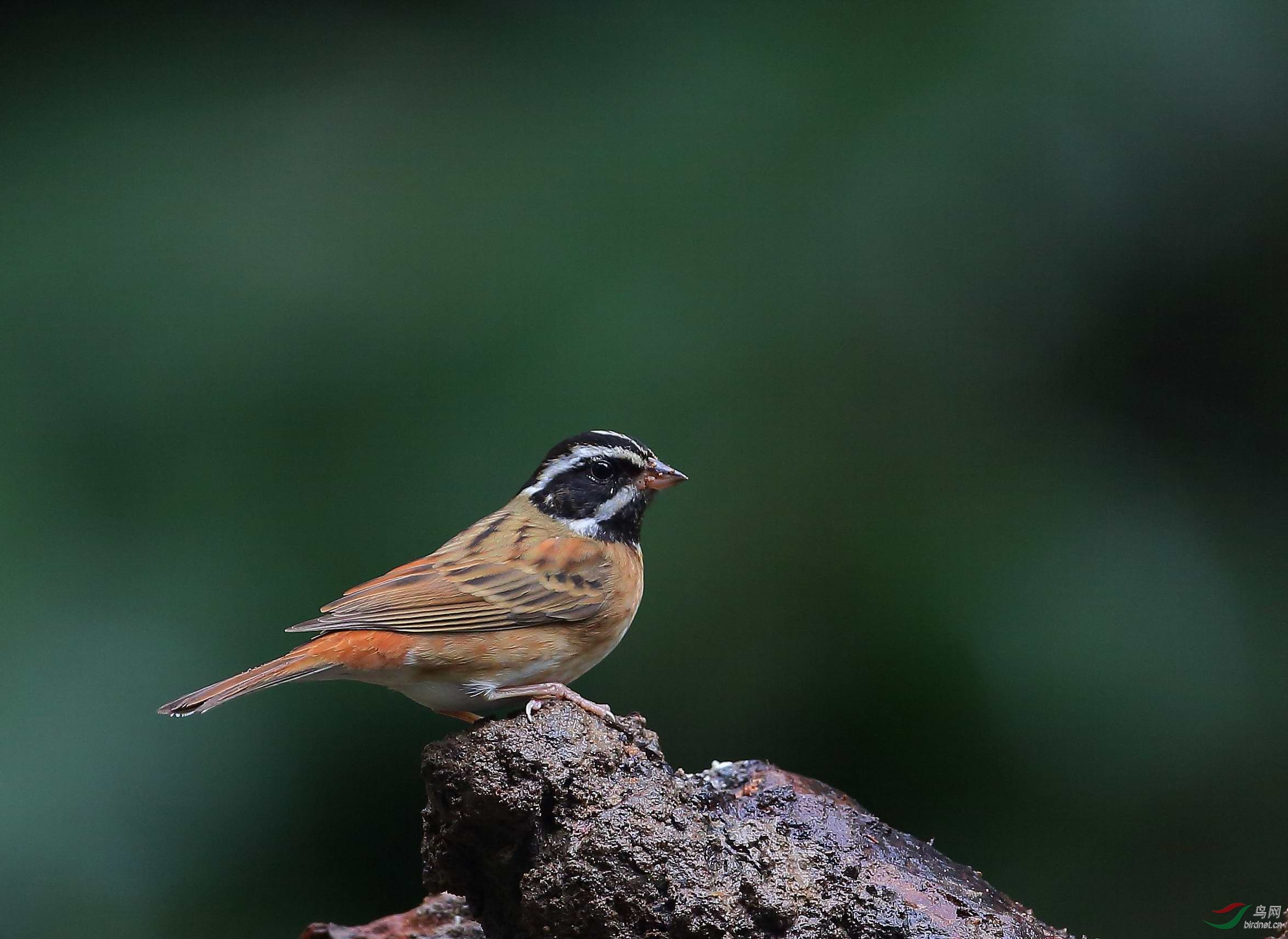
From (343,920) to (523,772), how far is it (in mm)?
3115

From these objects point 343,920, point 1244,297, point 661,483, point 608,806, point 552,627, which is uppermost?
point 1244,297

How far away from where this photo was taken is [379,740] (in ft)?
21.4

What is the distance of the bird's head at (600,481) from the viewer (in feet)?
16.6

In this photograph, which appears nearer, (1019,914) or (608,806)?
(608,806)

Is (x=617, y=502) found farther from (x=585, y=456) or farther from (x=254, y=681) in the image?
(x=254, y=681)

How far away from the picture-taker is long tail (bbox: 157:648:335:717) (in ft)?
13.4

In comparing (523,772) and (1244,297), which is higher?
(1244,297)

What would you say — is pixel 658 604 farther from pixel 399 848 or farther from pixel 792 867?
pixel 792 867

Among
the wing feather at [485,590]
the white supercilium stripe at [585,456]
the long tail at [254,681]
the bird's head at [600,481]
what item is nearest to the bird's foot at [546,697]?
the wing feather at [485,590]

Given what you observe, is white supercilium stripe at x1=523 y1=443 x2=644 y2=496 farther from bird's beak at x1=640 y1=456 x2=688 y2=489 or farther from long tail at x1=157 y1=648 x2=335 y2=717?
long tail at x1=157 y1=648 x2=335 y2=717

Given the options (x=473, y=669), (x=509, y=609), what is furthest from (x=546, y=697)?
(x=509, y=609)

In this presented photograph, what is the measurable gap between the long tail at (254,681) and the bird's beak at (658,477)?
1.47 metres

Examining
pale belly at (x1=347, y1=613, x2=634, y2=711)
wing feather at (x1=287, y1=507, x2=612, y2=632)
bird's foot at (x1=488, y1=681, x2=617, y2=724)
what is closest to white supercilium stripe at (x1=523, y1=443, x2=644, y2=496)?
wing feather at (x1=287, y1=507, x2=612, y2=632)

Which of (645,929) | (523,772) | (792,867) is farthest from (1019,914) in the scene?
(523,772)
